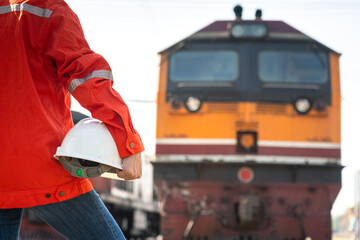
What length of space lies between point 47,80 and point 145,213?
12.8 meters

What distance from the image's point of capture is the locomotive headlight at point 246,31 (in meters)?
7.25

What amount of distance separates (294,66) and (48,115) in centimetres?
569

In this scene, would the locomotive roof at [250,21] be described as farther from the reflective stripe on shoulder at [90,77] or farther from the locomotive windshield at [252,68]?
the reflective stripe on shoulder at [90,77]

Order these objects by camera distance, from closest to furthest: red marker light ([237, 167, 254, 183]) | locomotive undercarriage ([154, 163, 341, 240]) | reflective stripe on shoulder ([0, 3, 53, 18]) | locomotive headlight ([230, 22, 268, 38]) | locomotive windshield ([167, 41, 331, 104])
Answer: reflective stripe on shoulder ([0, 3, 53, 18]), locomotive undercarriage ([154, 163, 341, 240]), red marker light ([237, 167, 254, 183]), locomotive windshield ([167, 41, 331, 104]), locomotive headlight ([230, 22, 268, 38])

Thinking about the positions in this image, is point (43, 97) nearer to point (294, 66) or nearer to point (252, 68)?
point (252, 68)

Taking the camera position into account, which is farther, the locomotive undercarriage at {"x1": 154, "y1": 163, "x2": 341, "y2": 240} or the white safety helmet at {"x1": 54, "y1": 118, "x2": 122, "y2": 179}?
the locomotive undercarriage at {"x1": 154, "y1": 163, "x2": 341, "y2": 240}

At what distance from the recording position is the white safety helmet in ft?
6.05

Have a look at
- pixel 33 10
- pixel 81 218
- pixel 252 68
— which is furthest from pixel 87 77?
pixel 252 68

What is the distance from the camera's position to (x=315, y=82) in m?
7.20

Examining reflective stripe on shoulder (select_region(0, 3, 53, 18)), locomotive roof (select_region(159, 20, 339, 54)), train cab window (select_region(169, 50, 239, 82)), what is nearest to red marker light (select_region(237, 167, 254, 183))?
train cab window (select_region(169, 50, 239, 82))

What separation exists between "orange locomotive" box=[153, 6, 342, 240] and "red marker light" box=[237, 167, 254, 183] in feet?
0.04

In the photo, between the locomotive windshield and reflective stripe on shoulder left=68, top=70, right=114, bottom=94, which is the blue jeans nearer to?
reflective stripe on shoulder left=68, top=70, right=114, bottom=94

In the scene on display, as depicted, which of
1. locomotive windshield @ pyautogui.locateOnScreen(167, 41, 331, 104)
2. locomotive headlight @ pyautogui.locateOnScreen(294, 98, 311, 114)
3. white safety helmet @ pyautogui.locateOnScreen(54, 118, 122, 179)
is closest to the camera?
white safety helmet @ pyautogui.locateOnScreen(54, 118, 122, 179)

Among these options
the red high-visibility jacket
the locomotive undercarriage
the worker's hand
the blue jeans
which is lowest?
the locomotive undercarriage
